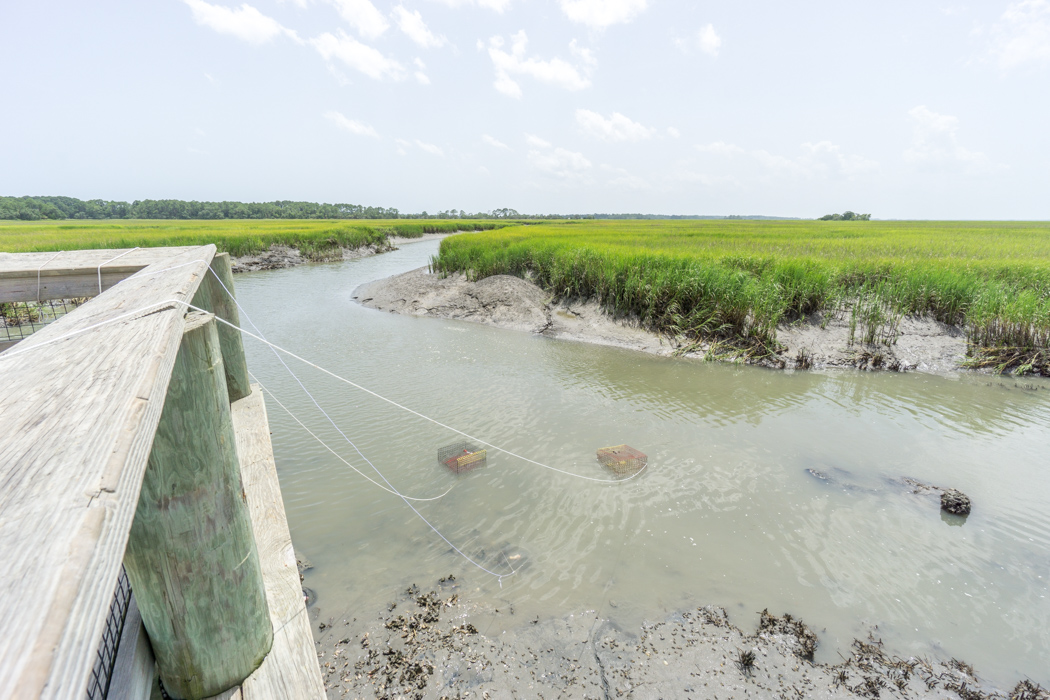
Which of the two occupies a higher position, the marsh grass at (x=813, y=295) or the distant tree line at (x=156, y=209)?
the distant tree line at (x=156, y=209)

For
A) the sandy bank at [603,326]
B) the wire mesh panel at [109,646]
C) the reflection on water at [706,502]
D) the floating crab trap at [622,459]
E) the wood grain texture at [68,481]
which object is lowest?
the reflection on water at [706,502]

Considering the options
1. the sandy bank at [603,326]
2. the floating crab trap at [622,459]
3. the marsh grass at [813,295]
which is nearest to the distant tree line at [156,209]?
the sandy bank at [603,326]

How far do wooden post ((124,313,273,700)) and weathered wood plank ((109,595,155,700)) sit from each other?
3cm

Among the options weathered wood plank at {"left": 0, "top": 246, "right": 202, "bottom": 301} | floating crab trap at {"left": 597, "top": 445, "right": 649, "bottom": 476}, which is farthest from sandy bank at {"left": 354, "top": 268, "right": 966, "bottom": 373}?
weathered wood plank at {"left": 0, "top": 246, "right": 202, "bottom": 301}

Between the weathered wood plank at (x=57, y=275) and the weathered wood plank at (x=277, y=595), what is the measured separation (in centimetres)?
103

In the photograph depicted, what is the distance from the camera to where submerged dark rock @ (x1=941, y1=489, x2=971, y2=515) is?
4094mm

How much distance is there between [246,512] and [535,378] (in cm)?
613

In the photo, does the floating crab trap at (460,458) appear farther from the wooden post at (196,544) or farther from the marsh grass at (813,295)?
the marsh grass at (813,295)

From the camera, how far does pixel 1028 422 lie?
6223 mm

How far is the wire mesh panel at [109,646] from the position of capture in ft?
3.29

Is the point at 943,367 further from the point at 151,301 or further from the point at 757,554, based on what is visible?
the point at 151,301

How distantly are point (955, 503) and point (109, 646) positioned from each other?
5.68m

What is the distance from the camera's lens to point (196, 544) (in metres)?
1.30

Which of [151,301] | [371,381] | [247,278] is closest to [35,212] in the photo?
[247,278]
